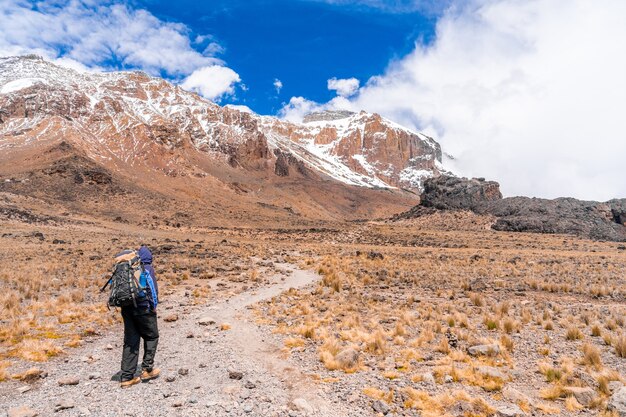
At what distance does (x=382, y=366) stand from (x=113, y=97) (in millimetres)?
142922

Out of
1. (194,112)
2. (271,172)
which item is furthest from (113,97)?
(271,172)

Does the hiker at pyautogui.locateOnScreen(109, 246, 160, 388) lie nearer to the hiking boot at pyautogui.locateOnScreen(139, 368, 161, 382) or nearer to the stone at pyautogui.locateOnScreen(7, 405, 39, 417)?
the hiking boot at pyautogui.locateOnScreen(139, 368, 161, 382)

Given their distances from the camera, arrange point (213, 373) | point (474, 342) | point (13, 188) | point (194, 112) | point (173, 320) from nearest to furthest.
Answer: point (213, 373), point (474, 342), point (173, 320), point (13, 188), point (194, 112)

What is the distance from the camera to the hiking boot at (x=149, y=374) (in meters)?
7.31

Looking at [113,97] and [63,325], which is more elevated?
[113,97]

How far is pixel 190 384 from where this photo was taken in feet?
23.6

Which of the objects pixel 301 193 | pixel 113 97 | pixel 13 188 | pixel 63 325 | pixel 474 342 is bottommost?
pixel 63 325

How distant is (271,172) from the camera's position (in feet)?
509

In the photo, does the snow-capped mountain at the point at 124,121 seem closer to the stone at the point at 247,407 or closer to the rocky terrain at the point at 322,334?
the rocky terrain at the point at 322,334

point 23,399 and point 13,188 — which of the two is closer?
point 23,399

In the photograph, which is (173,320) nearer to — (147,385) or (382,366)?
(147,385)

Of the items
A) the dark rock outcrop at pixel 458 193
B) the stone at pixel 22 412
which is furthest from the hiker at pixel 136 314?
the dark rock outcrop at pixel 458 193

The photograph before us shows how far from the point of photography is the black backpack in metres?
7.09

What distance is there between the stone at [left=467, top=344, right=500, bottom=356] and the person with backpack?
7010 millimetres
